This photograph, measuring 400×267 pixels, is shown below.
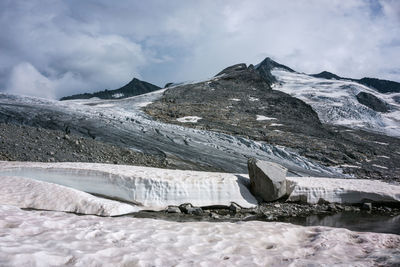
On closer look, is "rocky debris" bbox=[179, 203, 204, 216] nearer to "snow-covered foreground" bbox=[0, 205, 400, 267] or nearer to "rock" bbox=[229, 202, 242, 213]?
"rock" bbox=[229, 202, 242, 213]

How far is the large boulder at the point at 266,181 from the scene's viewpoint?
1154 centimetres

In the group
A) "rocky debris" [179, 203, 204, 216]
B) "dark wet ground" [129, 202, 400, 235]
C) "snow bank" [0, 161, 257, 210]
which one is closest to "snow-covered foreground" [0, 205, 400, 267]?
"dark wet ground" [129, 202, 400, 235]

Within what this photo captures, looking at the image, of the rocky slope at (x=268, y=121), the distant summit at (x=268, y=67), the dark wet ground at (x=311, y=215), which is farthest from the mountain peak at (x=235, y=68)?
the dark wet ground at (x=311, y=215)

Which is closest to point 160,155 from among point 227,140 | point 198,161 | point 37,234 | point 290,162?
point 198,161

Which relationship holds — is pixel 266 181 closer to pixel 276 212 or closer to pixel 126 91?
pixel 276 212

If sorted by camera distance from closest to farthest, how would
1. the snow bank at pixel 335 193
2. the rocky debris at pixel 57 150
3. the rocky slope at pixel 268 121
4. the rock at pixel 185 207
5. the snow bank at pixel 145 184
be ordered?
the rock at pixel 185 207, the snow bank at pixel 145 184, the snow bank at pixel 335 193, the rocky debris at pixel 57 150, the rocky slope at pixel 268 121

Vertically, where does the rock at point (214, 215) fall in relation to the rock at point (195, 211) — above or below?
below

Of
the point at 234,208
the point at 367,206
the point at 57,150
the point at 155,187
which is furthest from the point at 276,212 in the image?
the point at 57,150

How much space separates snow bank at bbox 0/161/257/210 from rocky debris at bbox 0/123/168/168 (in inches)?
105

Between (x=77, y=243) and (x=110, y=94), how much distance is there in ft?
239

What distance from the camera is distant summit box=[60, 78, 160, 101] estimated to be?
2799 inches

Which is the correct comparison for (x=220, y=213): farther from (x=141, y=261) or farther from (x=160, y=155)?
(x=160, y=155)

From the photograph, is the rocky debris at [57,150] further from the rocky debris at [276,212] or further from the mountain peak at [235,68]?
the mountain peak at [235,68]

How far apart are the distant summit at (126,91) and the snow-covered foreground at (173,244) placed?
2666 inches
